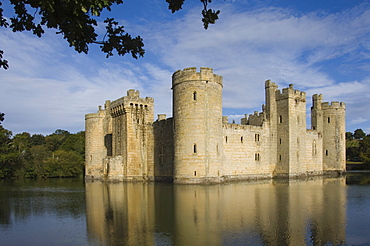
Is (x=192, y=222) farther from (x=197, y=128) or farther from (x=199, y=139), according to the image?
(x=197, y=128)

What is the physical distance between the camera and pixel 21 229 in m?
13.4

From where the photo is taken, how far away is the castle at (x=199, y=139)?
103 feet

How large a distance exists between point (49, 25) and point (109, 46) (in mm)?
1458

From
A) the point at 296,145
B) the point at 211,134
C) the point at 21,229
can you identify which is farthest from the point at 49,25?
the point at 296,145

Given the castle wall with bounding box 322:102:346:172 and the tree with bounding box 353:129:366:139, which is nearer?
the castle wall with bounding box 322:102:346:172

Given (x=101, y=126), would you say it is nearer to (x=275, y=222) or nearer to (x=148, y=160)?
(x=148, y=160)

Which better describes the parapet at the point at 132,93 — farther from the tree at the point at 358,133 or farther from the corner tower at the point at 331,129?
the tree at the point at 358,133

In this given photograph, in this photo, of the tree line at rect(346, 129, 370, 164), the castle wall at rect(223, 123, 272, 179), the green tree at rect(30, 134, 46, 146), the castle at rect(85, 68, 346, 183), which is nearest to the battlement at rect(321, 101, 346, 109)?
the castle at rect(85, 68, 346, 183)

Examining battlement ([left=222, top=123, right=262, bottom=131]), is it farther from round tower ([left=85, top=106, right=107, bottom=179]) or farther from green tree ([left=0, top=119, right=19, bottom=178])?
green tree ([left=0, top=119, right=19, bottom=178])

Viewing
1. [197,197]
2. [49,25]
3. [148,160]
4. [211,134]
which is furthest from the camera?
[148,160]

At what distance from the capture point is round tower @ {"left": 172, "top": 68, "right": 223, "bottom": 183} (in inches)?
1219

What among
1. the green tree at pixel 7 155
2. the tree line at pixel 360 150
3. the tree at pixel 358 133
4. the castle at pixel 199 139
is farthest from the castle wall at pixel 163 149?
the tree at pixel 358 133

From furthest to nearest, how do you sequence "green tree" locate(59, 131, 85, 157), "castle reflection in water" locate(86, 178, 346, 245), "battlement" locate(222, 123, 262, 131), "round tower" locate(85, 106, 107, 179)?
"green tree" locate(59, 131, 85, 157) → "round tower" locate(85, 106, 107, 179) → "battlement" locate(222, 123, 262, 131) → "castle reflection in water" locate(86, 178, 346, 245)

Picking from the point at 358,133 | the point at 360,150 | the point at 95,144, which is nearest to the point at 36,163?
the point at 95,144
